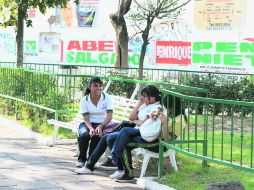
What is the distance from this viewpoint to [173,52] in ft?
63.0

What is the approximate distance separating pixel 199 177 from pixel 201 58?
11075mm

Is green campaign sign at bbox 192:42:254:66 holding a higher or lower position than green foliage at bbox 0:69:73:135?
higher

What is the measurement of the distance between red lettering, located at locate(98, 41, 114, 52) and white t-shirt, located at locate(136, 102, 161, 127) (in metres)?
13.4

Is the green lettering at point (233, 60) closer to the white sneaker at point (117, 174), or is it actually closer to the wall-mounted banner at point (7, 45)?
the white sneaker at point (117, 174)

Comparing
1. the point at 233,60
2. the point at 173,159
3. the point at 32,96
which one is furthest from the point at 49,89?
the point at 233,60

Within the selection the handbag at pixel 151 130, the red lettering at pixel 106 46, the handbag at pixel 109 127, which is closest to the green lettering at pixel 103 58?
the red lettering at pixel 106 46

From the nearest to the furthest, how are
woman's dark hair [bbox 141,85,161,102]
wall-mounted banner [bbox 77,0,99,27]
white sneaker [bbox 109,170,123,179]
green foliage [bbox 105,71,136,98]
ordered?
white sneaker [bbox 109,170,123,179] < woman's dark hair [bbox 141,85,161,102] < green foliage [bbox 105,71,136,98] < wall-mounted banner [bbox 77,0,99,27]

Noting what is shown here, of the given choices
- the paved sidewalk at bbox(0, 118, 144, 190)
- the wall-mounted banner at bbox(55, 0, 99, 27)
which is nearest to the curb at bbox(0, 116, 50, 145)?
the paved sidewalk at bbox(0, 118, 144, 190)

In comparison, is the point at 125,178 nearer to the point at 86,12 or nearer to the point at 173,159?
the point at 173,159

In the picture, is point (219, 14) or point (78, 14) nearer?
point (219, 14)

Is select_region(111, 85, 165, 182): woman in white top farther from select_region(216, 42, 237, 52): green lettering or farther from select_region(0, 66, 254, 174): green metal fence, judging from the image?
select_region(216, 42, 237, 52): green lettering

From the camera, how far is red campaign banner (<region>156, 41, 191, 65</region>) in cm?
1867

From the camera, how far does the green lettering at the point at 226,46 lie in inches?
679

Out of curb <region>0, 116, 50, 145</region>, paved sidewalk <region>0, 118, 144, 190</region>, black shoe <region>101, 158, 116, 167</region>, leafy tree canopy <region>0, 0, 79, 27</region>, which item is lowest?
paved sidewalk <region>0, 118, 144, 190</region>
